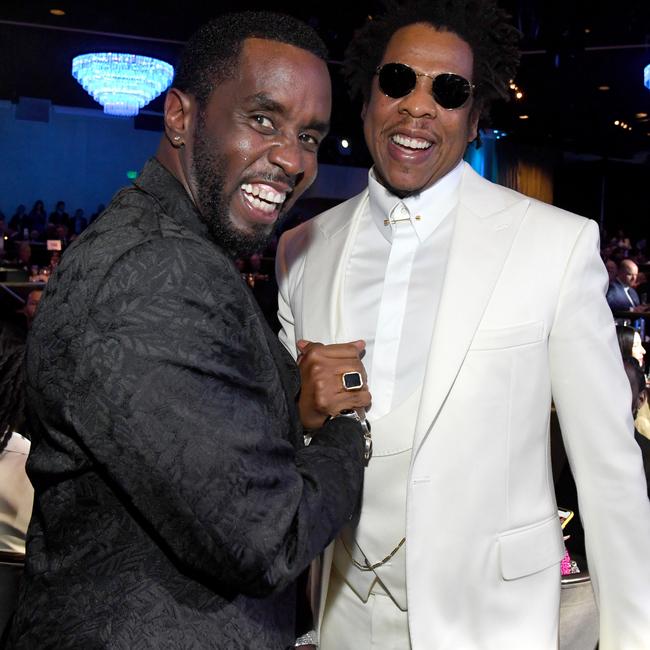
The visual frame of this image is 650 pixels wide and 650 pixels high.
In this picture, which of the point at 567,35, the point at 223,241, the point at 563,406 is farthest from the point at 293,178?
the point at 567,35

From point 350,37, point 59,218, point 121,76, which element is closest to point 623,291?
point 350,37

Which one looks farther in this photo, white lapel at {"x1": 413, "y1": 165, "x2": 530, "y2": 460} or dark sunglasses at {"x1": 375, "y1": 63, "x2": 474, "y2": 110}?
dark sunglasses at {"x1": 375, "y1": 63, "x2": 474, "y2": 110}

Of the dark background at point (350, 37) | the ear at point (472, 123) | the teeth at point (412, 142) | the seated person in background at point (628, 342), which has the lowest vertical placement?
the seated person in background at point (628, 342)

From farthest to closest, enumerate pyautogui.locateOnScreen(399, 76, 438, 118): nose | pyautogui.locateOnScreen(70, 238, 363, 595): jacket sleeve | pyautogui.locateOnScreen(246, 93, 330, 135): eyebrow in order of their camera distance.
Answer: pyautogui.locateOnScreen(399, 76, 438, 118): nose → pyautogui.locateOnScreen(246, 93, 330, 135): eyebrow → pyautogui.locateOnScreen(70, 238, 363, 595): jacket sleeve

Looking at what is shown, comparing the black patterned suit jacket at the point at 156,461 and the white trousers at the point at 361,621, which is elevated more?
the black patterned suit jacket at the point at 156,461

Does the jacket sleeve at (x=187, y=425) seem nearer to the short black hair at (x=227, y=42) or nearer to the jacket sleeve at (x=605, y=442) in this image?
the short black hair at (x=227, y=42)

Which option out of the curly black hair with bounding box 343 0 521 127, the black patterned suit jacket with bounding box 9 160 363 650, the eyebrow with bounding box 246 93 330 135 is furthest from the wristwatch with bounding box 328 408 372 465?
the curly black hair with bounding box 343 0 521 127

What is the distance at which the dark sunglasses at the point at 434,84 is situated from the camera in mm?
1875

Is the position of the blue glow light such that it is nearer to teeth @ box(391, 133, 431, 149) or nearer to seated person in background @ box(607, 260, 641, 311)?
seated person in background @ box(607, 260, 641, 311)

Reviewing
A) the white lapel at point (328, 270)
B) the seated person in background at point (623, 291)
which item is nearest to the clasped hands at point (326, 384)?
the white lapel at point (328, 270)

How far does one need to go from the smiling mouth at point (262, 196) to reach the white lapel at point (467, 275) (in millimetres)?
526

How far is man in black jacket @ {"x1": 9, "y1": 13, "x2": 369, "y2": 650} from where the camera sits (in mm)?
1026

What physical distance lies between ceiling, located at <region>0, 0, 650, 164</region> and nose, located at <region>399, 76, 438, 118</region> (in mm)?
7280

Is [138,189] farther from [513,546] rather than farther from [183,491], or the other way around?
[513,546]
